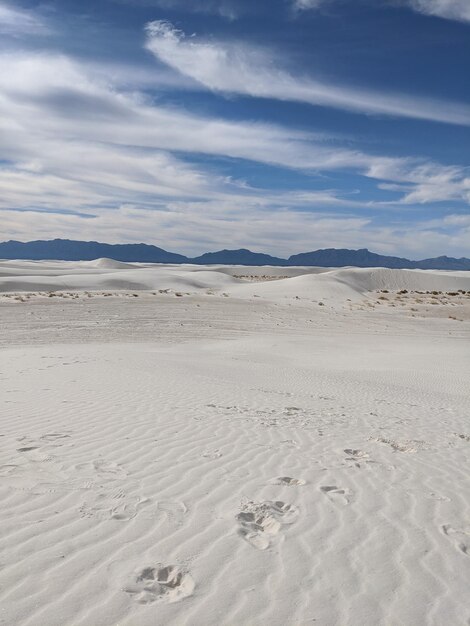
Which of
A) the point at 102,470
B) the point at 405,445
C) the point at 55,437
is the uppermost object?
the point at 102,470

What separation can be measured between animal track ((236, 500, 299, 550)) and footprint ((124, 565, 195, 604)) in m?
0.66

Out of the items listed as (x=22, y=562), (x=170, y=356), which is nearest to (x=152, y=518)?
(x=22, y=562)

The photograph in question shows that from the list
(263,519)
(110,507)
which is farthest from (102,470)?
(263,519)

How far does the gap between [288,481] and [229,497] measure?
31.0 inches

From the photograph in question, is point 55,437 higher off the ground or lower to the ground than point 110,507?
lower

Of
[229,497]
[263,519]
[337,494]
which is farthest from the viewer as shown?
[337,494]

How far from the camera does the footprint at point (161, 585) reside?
2.91 metres

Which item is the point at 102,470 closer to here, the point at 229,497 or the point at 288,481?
the point at 229,497

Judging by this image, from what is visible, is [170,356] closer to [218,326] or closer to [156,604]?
[218,326]

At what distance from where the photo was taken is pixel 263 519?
160 inches

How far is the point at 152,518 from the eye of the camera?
12.8ft

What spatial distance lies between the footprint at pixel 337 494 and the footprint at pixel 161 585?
1.85 meters

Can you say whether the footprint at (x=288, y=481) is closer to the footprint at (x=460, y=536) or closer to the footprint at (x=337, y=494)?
the footprint at (x=337, y=494)

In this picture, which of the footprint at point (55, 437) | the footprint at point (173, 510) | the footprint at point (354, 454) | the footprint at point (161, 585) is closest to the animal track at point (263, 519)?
the footprint at point (173, 510)
